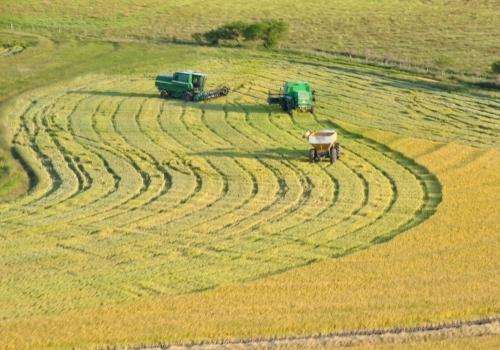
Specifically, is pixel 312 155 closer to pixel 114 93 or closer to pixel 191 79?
pixel 191 79

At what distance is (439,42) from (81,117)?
117 feet

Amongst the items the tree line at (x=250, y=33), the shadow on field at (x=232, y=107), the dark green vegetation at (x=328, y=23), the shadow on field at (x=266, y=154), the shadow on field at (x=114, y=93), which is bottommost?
the dark green vegetation at (x=328, y=23)

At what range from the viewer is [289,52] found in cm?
7062

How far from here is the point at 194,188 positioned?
118 feet

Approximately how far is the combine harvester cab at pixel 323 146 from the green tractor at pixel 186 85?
14.3 meters

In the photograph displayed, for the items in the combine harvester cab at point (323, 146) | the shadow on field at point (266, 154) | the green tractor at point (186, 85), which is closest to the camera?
the combine harvester cab at point (323, 146)

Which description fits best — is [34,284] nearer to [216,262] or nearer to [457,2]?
[216,262]

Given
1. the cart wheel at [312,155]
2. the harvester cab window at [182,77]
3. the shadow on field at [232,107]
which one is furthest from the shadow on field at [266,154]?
the harvester cab window at [182,77]

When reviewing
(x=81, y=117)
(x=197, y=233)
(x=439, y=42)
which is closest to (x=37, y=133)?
(x=81, y=117)

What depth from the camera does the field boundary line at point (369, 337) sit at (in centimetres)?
2142

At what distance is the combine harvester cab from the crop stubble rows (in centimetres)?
54

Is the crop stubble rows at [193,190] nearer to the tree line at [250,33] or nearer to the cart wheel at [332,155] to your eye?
the cart wheel at [332,155]

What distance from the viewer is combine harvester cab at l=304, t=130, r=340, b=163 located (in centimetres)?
3944

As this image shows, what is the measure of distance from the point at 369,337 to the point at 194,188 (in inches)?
591
